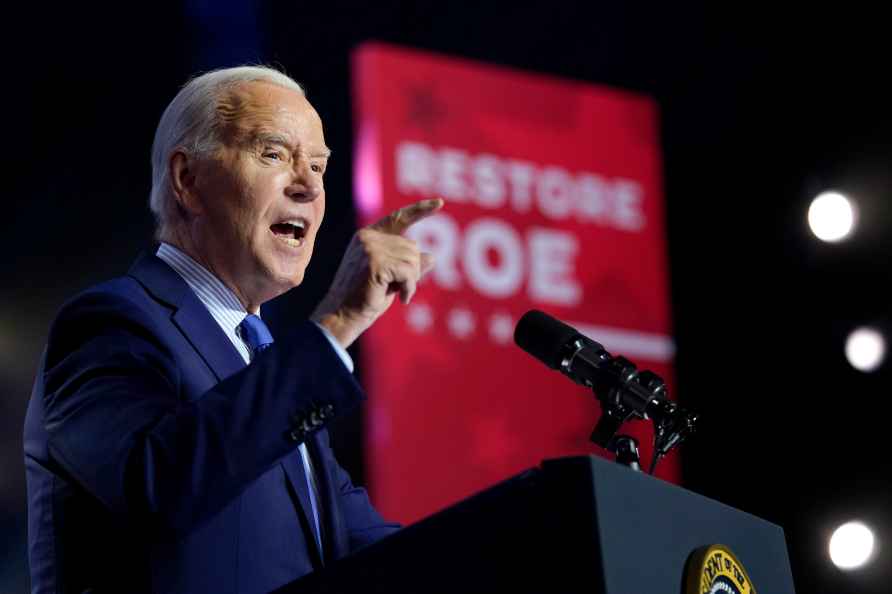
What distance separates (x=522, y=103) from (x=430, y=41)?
1.46 ft

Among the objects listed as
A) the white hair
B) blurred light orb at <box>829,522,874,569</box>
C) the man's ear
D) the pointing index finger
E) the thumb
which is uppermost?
the white hair

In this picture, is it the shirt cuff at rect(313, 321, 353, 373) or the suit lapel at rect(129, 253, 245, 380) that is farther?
the suit lapel at rect(129, 253, 245, 380)

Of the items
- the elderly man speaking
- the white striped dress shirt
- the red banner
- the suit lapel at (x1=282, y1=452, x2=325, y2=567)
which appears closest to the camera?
the elderly man speaking

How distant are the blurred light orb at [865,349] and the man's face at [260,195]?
337 centimetres

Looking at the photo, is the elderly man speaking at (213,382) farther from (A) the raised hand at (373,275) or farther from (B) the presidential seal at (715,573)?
(B) the presidential seal at (715,573)

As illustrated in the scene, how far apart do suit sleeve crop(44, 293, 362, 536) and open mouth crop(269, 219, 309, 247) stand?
1.34 ft

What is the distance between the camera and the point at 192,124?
6.27 ft

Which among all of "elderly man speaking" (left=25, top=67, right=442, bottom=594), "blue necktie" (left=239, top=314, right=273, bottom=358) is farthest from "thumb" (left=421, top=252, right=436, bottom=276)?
"blue necktie" (left=239, top=314, right=273, bottom=358)

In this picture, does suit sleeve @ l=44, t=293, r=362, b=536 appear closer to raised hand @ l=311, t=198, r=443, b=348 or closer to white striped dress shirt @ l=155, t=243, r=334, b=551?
raised hand @ l=311, t=198, r=443, b=348

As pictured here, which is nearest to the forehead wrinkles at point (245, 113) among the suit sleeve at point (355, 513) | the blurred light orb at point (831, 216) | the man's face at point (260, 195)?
the man's face at point (260, 195)

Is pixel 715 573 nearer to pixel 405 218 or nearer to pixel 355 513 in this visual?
pixel 405 218

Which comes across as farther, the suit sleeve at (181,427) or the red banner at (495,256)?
the red banner at (495,256)

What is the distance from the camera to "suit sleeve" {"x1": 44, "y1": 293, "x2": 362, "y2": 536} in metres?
1.31

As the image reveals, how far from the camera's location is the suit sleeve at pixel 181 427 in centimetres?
131
